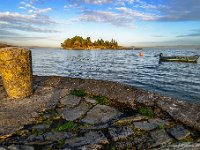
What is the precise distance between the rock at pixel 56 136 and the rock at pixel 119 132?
0.78m

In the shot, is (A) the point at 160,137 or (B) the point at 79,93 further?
(B) the point at 79,93

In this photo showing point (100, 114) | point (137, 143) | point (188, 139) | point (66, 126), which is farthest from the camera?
point (100, 114)

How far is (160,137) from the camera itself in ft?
14.5

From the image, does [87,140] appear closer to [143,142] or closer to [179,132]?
[143,142]

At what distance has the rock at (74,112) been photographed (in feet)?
17.4

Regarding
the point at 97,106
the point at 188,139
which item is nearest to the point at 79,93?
the point at 97,106

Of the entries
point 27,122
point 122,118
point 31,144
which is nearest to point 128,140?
point 122,118

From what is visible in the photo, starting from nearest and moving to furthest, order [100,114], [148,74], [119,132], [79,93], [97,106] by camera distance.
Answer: [119,132]
[100,114]
[97,106]
[79,93]
[148,74]

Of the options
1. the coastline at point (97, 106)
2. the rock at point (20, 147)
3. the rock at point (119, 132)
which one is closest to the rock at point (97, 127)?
→ the coastline at point (97, 106)

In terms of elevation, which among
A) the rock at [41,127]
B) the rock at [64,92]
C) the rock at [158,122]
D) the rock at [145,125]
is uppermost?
the rock at [64,92]

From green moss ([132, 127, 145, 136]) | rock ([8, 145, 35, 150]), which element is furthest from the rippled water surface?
rock ([8, 145, 35, 150])

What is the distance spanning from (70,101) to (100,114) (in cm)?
111

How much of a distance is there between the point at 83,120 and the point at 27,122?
1.17 metres

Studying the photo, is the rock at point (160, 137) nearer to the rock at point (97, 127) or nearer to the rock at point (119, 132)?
the rock at point (119, 132)
